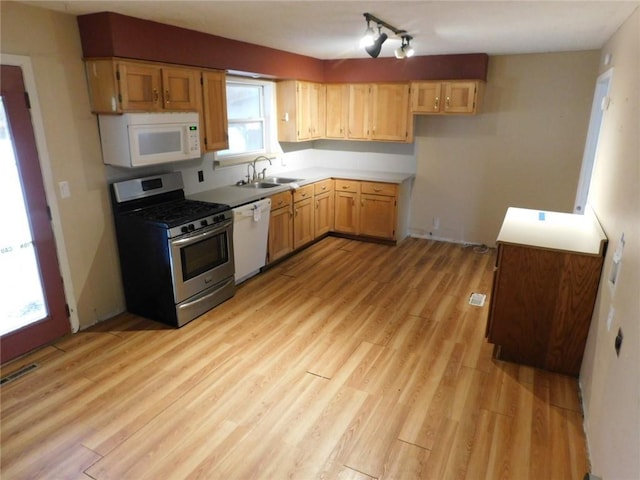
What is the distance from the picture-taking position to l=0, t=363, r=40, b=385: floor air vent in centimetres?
284

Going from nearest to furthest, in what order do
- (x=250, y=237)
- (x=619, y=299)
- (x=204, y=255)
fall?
(x=619, y=299) → (x=204, y=255) → (x=250, y=237)

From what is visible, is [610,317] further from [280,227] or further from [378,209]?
[378,209]

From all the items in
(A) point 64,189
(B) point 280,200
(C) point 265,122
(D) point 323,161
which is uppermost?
(C) point 265,122

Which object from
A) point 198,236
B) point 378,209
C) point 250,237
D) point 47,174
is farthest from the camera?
point 378,209

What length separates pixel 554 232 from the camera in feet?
10.3

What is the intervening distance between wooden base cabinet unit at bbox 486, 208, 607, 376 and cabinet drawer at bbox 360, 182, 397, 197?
2398 millimetres

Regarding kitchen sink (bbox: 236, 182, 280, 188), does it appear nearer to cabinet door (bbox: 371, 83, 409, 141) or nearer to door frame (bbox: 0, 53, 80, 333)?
cabinet door (bbox: 371, 83, 409, 141)

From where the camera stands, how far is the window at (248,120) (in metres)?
4.89

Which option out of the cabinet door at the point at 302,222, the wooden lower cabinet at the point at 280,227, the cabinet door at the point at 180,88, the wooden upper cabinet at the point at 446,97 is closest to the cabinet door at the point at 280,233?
the wooden lower cabinet at the point at 280,227

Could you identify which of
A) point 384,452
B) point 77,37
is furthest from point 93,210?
point 384,452

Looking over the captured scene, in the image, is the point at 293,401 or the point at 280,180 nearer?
the point at 293,401

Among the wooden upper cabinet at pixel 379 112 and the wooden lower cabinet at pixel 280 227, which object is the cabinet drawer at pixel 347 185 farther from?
the wooden lower cabinet at pixel 280 227

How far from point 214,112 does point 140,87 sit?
33.2 inches

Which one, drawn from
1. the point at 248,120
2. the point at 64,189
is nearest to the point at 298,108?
the point at 248,120
